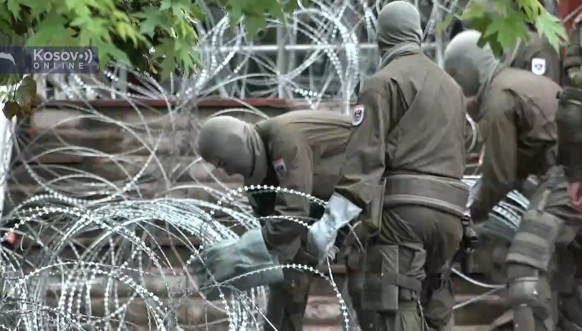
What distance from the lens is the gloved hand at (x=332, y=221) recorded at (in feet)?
24.4

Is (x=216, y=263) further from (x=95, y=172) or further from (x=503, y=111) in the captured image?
(x=95, y=172)

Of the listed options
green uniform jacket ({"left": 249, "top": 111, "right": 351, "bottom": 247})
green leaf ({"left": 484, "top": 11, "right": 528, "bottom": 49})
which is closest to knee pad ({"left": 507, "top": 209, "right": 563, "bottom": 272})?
green uniform jacket ({"left": 249, "top": 111, "right": 351, "bottom": 247})

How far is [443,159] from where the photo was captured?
7.75 m

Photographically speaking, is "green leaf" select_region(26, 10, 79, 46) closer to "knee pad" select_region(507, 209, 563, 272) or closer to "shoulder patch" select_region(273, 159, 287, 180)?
"shoulder patch" select_region(273, 159, 287, 180)

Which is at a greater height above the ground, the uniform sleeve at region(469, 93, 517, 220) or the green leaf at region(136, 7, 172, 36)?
the green leaf at region(136, 7, 172, 36)

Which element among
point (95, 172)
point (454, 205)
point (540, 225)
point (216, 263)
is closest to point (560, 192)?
point (540, 225)

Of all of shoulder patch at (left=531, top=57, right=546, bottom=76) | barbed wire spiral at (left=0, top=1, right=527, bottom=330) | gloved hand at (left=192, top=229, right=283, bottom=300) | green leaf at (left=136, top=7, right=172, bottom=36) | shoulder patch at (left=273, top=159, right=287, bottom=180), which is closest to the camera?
green leaf at (left=136, top=7, right=172, bottom=36)

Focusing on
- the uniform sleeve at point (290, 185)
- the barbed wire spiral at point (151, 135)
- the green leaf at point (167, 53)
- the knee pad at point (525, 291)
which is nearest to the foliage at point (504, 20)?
the green leaf at point (167, 53)

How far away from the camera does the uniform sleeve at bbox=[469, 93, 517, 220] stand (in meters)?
8.74

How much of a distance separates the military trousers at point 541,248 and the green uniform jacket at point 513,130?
18cm

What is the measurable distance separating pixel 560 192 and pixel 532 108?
20.8 inches

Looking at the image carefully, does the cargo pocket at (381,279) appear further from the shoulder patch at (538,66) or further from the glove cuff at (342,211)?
the shoulder patch at (538,66)

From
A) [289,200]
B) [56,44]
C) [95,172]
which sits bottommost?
[95,172]

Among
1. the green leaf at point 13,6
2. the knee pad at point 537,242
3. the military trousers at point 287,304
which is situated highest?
the green leaf at point 13,6
